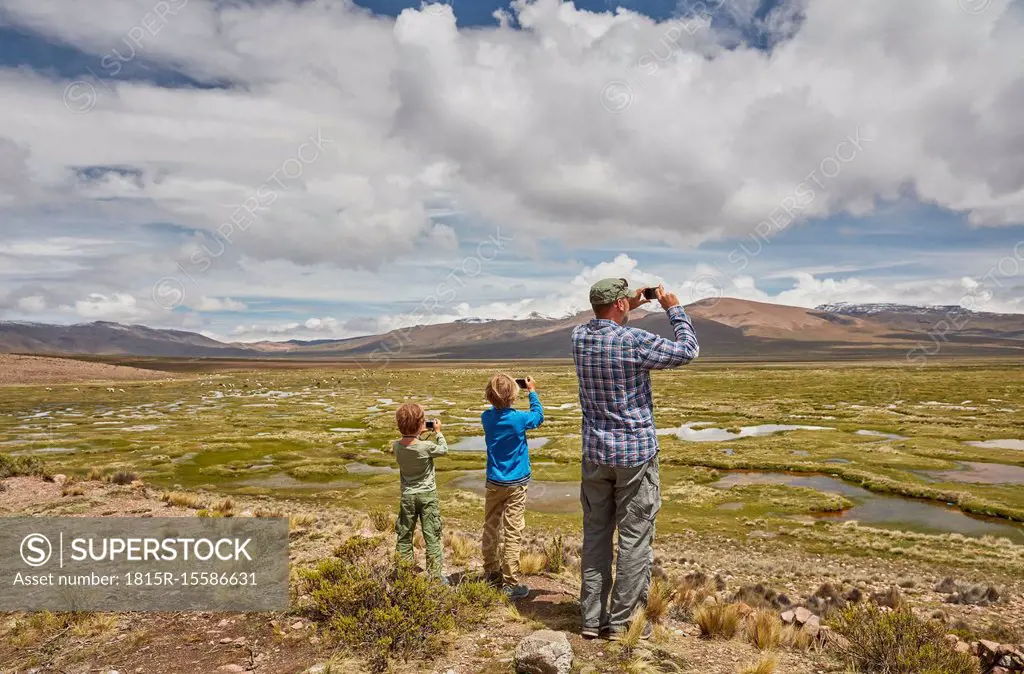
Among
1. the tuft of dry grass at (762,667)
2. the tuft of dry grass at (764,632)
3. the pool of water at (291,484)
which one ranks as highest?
the tuft of dry grass at (762,667)

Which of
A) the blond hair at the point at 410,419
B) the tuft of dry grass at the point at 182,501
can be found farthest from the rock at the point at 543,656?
the tuft of dry grass at the point at 182,501

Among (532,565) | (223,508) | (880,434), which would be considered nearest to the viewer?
(532,565)

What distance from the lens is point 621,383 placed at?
5367 millimetres

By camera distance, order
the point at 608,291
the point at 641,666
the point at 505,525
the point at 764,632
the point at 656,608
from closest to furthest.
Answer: the point at 641,666 < the point at 608,291 < the point at 764,632 < the point at 656,608 < the point at 505,525

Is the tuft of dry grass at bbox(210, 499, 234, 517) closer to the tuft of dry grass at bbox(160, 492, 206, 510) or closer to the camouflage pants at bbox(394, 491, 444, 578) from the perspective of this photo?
the tuft of dry grass at bbox(160, 492, 206, 510)

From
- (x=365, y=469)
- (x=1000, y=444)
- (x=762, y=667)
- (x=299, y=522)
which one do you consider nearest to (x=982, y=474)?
(x=1000, y=444)

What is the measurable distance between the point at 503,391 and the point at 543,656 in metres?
2.81

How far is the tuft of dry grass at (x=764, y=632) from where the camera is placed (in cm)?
627

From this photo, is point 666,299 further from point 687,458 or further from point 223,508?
point 687,458

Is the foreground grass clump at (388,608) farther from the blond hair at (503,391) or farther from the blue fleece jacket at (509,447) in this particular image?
the blond hair at (503,391)

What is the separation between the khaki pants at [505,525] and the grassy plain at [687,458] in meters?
9.81

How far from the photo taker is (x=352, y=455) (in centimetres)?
3259

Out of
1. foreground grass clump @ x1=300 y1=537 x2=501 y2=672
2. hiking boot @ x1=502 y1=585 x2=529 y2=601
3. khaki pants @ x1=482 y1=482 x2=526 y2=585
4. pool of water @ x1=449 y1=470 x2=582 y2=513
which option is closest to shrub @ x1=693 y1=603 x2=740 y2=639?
hiking boot @ x1=502 y1=585 x2=529 y2=601

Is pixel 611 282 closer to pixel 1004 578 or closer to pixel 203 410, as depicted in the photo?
pixel 1004 578
